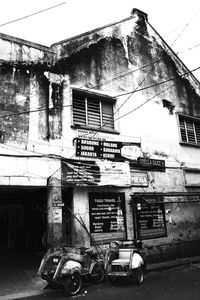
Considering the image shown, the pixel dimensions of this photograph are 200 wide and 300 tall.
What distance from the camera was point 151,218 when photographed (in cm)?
1152

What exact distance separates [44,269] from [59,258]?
0.46 metres

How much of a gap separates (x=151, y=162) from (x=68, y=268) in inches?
242

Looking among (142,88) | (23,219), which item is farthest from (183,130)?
(23,219)

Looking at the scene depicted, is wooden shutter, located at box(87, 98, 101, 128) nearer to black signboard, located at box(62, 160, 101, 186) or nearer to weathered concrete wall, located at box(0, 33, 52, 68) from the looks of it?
black signboard, located at box(62, 160, 101, 186)

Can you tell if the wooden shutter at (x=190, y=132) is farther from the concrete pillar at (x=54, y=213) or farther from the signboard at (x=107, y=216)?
the concrete pillar at (x=54, y=213)

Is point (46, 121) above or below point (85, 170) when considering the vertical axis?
above

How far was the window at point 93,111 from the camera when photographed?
11.0 m

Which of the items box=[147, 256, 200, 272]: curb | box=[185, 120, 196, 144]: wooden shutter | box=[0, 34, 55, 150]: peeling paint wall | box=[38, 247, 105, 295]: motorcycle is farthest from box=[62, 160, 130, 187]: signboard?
box=[185, 120, 196, 144]: wooden shutter

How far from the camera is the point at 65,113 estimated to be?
10.4m

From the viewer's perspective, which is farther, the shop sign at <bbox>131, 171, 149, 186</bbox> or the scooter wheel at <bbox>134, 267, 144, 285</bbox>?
the shop sign at <bbox>131, 171, 149, 186</bbox>

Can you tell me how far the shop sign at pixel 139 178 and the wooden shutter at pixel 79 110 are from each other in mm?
2944

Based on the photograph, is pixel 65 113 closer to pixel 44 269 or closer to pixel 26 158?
pixel 26 158

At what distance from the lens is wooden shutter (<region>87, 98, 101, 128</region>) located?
11250 millimetres

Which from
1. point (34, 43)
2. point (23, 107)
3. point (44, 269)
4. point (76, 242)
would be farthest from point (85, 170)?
point (34, 43)
